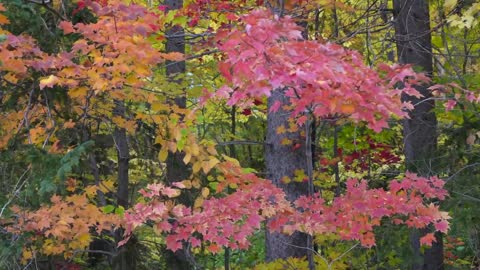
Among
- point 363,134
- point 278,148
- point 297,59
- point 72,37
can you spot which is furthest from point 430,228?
point 72,37

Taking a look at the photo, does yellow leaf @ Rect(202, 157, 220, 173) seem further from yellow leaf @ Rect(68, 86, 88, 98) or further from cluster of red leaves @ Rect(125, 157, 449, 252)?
yellow leaf @ Rect(68, 86, 88, 98)

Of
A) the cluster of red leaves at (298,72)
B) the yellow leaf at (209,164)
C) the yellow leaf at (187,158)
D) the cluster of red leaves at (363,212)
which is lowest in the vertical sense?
the cluster of red leaves at (363,212)

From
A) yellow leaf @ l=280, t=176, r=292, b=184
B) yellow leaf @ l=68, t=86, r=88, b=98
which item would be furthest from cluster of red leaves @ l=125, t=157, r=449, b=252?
yellow leaf @ l=280, t=176, r=292, b=184

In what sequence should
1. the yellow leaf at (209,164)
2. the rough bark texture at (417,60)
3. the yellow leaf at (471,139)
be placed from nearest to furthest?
the yellow leaf at (209,164) < the yellow leaf at (471,139) < the rough bark texture at (417,60)

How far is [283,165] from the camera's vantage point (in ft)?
24.4

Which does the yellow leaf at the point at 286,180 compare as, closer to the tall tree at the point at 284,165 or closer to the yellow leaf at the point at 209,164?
the tall tree at the point at 284,165

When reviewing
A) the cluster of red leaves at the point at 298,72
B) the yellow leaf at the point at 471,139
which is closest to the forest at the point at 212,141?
the cluster of red leaves at the point at 298,72

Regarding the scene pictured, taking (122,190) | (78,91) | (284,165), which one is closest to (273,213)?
→ (78,91)

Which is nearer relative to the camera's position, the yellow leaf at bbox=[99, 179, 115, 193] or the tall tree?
the yellow leaf at bbox=[99, 179, 115, 193]

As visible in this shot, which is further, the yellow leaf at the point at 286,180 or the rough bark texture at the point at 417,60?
the rough bark texture at the point at 417,60

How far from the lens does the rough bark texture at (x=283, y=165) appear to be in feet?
24.4

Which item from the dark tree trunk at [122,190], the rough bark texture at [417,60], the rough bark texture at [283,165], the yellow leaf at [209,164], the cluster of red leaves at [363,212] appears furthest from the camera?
the rough bark texture at [417,60]

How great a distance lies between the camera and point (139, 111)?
5.96m

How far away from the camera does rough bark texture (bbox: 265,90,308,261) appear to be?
7.43 m
